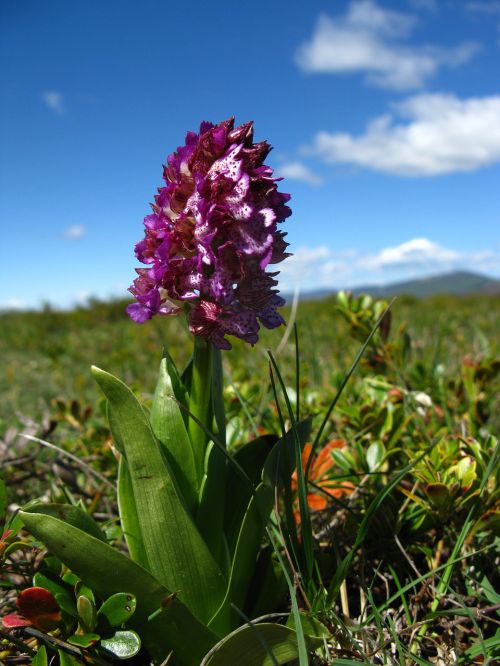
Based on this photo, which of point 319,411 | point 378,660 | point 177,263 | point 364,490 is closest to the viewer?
point 177,263

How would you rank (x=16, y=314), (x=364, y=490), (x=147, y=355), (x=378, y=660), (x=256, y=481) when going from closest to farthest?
1. (x=378, y=660)
2. (x=256, y=481)
3. (x=364, y=490)
4. (x=147, y=355)
5. (x=16, y=314)

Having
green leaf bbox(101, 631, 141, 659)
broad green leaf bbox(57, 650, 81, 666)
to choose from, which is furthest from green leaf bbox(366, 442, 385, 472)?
broad green leaf bbox(57, 650, 81, 666)

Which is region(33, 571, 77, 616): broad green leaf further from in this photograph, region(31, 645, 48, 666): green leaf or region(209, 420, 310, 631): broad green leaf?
region(209, 420, 310, 631): broad green leaf

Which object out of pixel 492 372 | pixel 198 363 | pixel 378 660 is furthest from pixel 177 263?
pixel 492 372

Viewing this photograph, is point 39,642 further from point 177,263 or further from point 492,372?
point 492,372

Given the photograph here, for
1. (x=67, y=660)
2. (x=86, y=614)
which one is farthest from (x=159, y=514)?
(x=67, y=660)

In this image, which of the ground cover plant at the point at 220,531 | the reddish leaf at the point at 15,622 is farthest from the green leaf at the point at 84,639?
the reddish leaf at the point at 15,622
